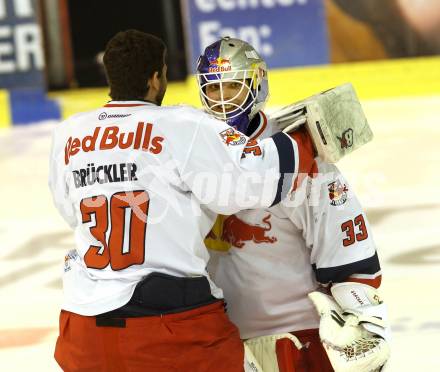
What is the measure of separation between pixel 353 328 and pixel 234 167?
428mm

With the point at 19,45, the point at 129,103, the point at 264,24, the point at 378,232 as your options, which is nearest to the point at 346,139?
the point at 129,103

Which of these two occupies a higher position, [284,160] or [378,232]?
[284,160]

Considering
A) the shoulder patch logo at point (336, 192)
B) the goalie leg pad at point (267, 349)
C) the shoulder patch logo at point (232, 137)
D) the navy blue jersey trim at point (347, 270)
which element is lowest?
the goalie leg pad at point (267, 349)

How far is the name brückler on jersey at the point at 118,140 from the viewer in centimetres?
210

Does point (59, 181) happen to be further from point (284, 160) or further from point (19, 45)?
point (19, 45)

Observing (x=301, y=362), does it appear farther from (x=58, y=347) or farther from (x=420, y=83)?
(x=420, y=83)

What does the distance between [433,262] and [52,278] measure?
1.54m

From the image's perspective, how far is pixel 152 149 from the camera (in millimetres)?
2092

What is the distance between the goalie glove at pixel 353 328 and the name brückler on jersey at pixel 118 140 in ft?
1.62

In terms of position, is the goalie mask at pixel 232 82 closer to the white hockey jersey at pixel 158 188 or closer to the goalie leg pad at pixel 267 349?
the white hockey jersey at pixel 158 188

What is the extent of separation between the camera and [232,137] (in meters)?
2.10

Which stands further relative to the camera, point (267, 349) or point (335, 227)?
point (267, 349)

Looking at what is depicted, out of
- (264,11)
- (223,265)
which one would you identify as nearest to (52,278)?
(223,265)

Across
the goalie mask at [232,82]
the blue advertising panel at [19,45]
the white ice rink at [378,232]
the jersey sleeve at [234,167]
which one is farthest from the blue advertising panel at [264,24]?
the jersey sleeve at [234,167]
